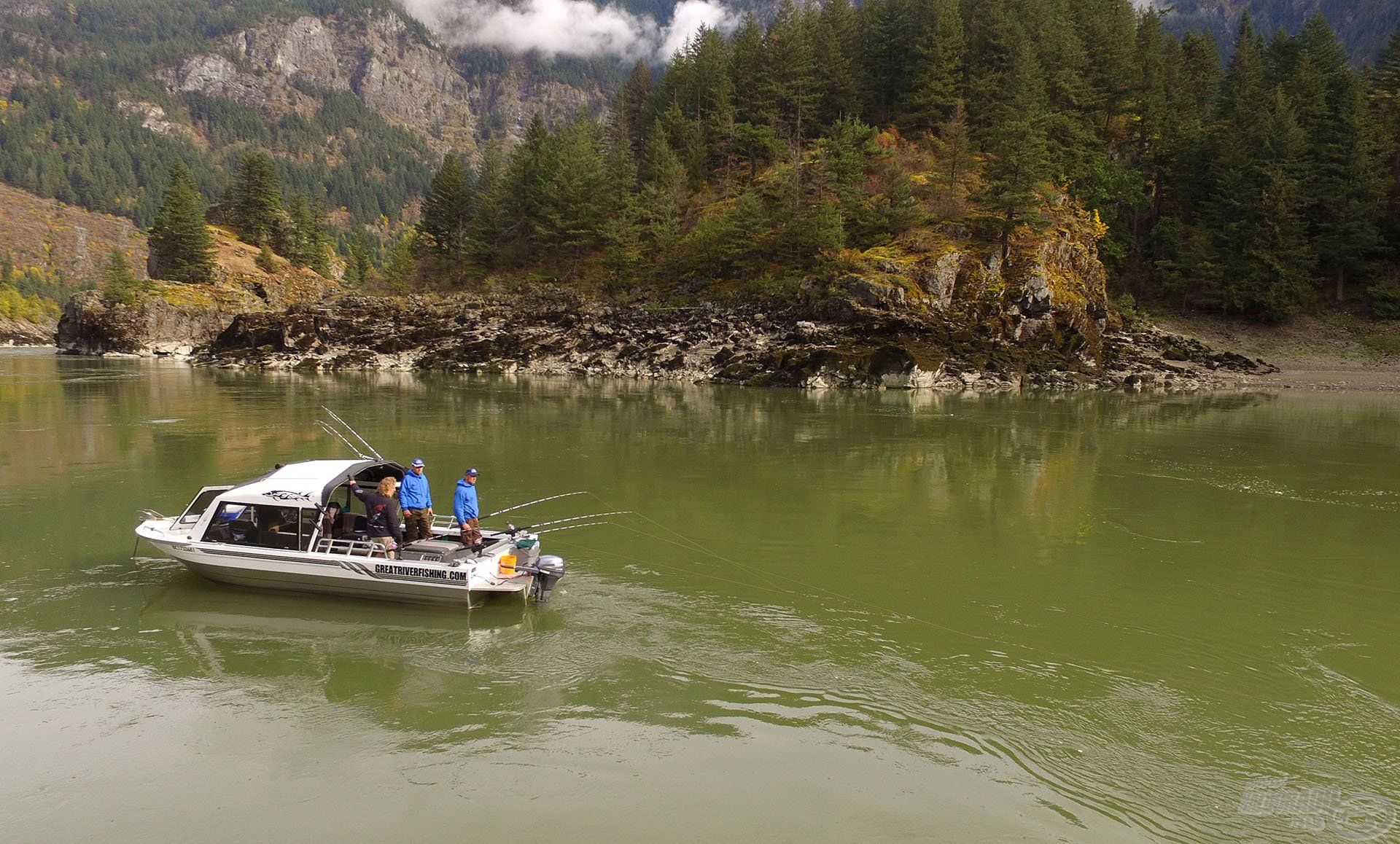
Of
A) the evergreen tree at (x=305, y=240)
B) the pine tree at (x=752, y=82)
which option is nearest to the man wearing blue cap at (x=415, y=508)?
the pine tree at (x=752, y=82)

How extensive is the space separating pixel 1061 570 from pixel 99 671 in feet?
51.5

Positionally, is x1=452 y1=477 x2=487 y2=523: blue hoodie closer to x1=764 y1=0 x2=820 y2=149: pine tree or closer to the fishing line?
the fishing line

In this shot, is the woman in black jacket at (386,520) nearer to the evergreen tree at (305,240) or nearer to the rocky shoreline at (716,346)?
the rocky shoreline at (716,346)

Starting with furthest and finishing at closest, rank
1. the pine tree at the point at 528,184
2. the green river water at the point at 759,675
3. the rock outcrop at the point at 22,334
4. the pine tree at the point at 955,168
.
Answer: the rock outcrop at the point at 22,334 → the pine tree at the point at 528,184 → the pine tree at the point at 955,168 → the green river water at the point at 759,675

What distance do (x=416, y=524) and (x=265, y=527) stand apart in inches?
93.3

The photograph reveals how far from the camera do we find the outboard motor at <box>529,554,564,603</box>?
1238 centimetres

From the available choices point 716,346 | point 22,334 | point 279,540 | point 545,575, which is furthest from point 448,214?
point 22,334

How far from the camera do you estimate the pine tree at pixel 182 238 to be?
92.2 m

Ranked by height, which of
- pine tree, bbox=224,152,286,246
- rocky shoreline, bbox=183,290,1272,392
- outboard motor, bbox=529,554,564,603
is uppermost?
pine tree, bbox=224,152,286,246

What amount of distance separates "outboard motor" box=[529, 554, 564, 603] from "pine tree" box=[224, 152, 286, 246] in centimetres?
11432

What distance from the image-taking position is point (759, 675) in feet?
34.1

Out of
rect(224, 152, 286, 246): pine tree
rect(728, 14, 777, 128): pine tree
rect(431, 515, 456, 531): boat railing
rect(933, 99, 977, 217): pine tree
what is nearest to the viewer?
rect(431, 515, 456, 531): boat railing

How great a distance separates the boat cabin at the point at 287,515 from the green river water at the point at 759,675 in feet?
3.53

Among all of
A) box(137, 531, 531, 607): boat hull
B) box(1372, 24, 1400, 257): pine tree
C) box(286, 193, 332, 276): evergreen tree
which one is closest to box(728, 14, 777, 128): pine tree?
box(1372, 24, 1400, 257): pine tree
